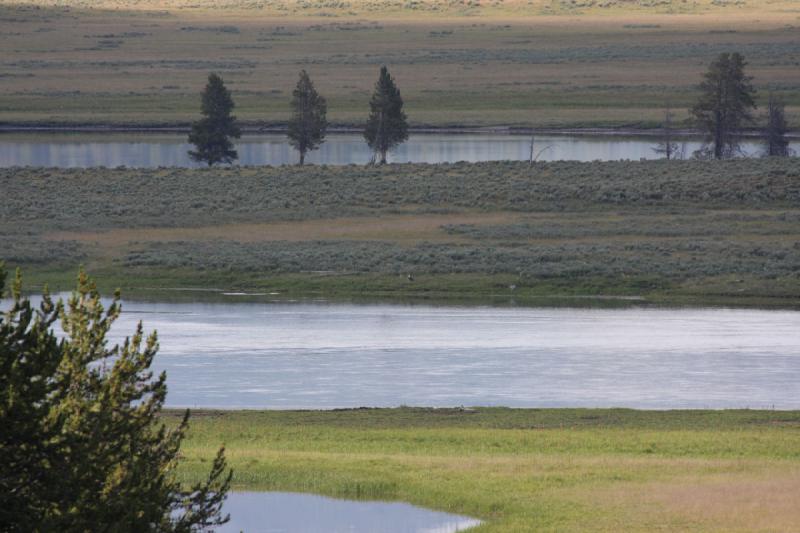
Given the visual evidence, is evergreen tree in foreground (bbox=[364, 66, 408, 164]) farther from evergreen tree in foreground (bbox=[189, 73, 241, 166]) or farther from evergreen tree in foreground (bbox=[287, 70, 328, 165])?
evergreen tree in foreground (bbox=[189, 73, 241, 166])

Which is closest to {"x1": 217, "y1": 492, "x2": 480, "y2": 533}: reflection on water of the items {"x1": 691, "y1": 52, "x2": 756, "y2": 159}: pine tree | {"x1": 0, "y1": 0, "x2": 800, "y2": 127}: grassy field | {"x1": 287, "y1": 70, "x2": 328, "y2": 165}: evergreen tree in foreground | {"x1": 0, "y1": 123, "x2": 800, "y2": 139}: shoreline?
{"x1": 287, "y1": 70, "x2": 328, "y2": 165}: evergreen tree in foreground

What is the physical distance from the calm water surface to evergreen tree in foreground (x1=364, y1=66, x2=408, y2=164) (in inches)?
1351

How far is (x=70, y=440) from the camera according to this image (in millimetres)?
10656

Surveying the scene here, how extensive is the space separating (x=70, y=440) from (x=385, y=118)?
68.7 meters

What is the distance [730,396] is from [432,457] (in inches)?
A: 394

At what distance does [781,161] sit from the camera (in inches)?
2886

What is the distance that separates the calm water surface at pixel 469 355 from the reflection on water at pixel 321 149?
44366 millimetres

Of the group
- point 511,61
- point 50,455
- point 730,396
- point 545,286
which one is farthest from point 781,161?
point 511,61

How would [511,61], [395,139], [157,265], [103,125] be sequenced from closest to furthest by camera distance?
[157,265] → [395,139] → [103,125] → [511,61]

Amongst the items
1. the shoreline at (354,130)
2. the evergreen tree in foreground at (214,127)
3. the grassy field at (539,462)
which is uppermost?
the shoreline at (354,130)

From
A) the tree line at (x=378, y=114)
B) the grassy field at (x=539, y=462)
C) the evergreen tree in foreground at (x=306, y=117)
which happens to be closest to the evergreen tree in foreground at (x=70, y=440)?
the grassy field at (x=539, y=462)

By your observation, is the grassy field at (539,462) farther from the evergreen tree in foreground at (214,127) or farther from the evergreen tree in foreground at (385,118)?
the evergreen tree in foreground at (214,127)

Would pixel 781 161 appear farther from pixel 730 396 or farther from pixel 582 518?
pixel 582 518

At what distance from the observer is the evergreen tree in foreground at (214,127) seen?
254ft
